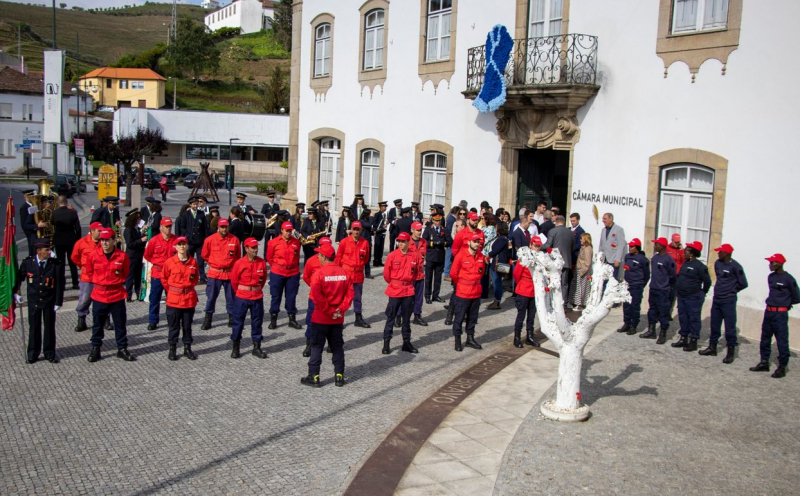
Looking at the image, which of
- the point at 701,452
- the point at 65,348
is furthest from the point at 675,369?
the point at 65,348

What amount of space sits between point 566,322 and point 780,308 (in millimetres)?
3498

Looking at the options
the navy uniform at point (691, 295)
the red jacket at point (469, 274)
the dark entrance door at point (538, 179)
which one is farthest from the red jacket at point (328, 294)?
the dark entrance door at point (538, 179)

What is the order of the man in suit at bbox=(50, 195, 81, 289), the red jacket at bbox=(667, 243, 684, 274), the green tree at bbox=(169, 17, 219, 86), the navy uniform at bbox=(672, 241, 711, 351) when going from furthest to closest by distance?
the green tree at bbox=(169, 17, 219, 86), the man in suit at bbox=(50, 195, 81, 289), the red jacket at bbox=(667, 243, 684, 274), the navy uniform at bbox=(672, 241, 711, 351)

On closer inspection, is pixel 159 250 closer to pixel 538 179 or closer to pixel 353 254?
pixel 353 254

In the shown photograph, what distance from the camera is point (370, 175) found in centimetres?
2323

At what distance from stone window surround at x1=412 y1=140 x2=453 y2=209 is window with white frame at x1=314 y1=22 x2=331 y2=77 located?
548 cm

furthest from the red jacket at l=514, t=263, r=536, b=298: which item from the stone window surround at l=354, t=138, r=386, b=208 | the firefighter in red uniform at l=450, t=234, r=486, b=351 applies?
→ the stone window surround at l=354, t=138, r=386, b=208

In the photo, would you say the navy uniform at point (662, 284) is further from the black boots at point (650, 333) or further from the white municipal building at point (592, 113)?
the white municipal building at point (592, 113)

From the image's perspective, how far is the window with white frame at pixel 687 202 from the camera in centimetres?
1445

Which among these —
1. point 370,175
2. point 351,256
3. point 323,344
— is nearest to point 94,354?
point 323,344

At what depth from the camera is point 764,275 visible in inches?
531

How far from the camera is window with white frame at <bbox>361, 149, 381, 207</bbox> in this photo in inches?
904

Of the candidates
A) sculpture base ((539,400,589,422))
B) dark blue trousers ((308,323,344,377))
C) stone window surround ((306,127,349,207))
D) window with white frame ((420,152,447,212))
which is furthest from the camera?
stone window surround ((306,127,349,207))

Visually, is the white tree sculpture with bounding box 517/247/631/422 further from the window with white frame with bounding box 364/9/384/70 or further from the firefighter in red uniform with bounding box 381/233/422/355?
the window with white frame with bounding box 364/9/384/70
